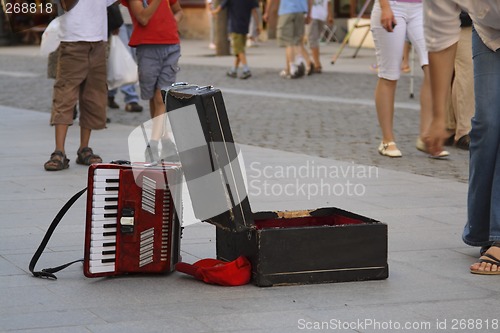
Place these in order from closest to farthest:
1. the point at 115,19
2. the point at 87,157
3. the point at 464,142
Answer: the point at 87,157
the point at 464,142
the point at 115,19

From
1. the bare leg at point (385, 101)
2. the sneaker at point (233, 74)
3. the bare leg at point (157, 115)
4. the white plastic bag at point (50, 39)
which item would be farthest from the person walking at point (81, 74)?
the sneaker at point (233, 74)

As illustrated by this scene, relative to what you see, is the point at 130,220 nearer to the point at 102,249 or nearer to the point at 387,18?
the point at 102,249

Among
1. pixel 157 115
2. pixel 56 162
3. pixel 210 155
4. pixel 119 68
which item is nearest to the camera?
pixel 210 155

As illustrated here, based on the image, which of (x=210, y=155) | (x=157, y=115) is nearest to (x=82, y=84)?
(x=157, y=115)

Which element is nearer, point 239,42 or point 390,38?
point 390,38

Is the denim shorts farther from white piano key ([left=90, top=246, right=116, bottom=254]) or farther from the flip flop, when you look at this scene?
the flip flop

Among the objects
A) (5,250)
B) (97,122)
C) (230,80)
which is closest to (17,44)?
(230,80)

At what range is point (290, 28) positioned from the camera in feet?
Result: 54.7

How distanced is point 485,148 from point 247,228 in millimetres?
1224

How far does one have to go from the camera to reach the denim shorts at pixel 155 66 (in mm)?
8656

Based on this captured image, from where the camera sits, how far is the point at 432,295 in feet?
14.9

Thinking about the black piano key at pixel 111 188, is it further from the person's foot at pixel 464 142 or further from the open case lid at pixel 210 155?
the person's foot at pixel 464 142

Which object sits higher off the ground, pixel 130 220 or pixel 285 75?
pixel 130 220

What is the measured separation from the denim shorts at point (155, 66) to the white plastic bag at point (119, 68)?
5.30 feet
